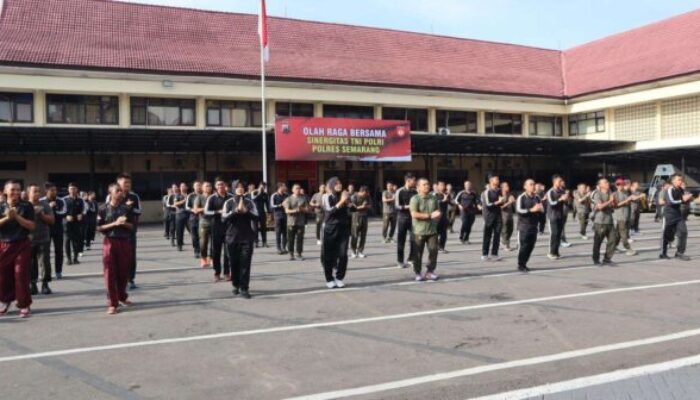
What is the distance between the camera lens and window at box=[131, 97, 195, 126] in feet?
97.9

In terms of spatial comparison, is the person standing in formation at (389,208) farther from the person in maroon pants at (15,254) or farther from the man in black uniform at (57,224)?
the person in maroon pants at (15,254)

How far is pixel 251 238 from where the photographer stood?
899 centimetres

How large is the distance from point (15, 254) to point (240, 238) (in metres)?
2.99

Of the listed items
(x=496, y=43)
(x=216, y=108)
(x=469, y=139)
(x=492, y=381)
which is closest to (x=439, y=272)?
(x=492, y=381)

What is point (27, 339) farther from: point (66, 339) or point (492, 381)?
point (492, 381)

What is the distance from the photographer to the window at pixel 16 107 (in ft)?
90.2

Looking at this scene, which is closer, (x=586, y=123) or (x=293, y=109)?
(x=293, y=109)

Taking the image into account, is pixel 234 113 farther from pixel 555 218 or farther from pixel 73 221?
pixel 555 218

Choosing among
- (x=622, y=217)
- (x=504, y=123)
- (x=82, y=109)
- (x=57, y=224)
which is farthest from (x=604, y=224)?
(x=504, y=123)

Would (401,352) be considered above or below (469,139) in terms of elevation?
below

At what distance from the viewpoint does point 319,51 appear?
115 ft

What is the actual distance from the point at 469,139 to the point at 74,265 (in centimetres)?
2196

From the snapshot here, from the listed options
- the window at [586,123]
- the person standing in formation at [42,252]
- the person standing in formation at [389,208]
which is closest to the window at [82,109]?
the person standing in formation at [389,208]

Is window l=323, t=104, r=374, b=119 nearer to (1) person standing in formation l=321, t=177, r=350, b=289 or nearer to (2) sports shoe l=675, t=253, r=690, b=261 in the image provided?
(2) sports shoe l=675, t=253, r=690, b=261
